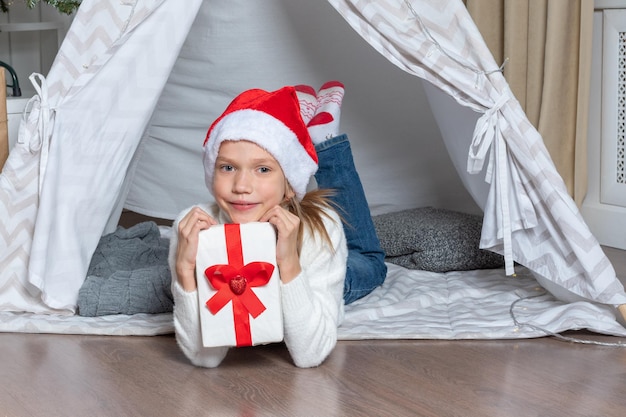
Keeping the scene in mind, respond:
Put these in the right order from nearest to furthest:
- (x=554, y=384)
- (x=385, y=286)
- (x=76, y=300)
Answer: (x=554, y=384) < (x=76, y=300) < (x=385, y=286)

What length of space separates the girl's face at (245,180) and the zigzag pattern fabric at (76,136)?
0.52 metres

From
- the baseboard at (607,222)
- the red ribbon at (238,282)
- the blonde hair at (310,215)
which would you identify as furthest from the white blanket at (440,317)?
the baseboard at (607,222)

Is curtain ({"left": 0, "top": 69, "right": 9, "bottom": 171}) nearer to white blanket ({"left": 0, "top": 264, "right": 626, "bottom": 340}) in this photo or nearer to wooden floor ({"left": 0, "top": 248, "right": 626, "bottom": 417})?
white blanket ({"left": 0, "top": 264, "right": 626, "bottom": 340})

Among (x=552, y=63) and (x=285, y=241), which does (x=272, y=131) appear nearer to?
(x=285, y=241)

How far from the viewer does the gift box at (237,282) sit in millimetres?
1821

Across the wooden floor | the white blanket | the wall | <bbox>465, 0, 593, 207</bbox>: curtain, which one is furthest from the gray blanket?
the wall

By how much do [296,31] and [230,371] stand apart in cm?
138

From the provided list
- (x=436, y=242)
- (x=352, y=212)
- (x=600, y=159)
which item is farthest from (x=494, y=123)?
(x=600, y=159)

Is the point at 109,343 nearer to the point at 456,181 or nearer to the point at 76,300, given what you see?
the point at 76,300

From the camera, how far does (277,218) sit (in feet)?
6.03

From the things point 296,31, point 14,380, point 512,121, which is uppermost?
point 296,31

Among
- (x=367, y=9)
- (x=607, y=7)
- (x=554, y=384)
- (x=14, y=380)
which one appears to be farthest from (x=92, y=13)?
(x=607, y=7)

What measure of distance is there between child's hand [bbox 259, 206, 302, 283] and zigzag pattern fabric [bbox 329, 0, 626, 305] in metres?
0.61

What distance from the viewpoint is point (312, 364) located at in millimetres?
1944
